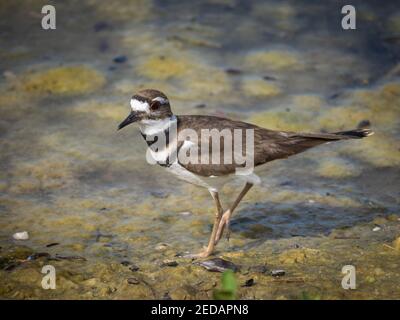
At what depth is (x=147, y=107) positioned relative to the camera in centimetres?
636

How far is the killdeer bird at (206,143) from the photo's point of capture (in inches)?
247

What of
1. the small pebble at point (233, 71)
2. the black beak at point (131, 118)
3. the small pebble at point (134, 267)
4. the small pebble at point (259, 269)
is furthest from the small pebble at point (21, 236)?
the small pebble at point (233, 71)

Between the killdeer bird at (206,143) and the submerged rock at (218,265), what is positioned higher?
the killdeer bird at (206,143)

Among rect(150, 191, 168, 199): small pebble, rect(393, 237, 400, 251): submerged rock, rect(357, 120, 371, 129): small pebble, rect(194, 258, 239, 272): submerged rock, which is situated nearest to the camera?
rect(194, 258, 239, 272): submerged rock

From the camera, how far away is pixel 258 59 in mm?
10523

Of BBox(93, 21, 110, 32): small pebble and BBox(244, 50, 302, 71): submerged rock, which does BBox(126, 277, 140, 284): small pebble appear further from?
BBox(93, 21, 110, 32): small pebble

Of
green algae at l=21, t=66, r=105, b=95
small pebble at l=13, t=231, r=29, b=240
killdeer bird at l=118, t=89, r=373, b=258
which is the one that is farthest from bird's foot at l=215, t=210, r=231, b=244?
green algae at l=21, t=66, r=105, b=95

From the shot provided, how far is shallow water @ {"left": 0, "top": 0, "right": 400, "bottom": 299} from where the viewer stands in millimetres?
6070

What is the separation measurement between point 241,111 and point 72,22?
158 inches

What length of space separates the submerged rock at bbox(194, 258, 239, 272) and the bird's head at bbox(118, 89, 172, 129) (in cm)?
143

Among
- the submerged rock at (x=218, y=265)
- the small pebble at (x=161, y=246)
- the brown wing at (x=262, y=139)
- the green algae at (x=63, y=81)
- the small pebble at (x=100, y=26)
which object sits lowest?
the small pebble at (x=161, y=246)

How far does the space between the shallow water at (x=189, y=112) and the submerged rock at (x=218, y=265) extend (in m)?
0.11

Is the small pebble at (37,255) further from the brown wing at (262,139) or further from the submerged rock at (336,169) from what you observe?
the submerged rock at (336,169)

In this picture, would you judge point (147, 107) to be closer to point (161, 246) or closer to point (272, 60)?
→ point (161, 246)
